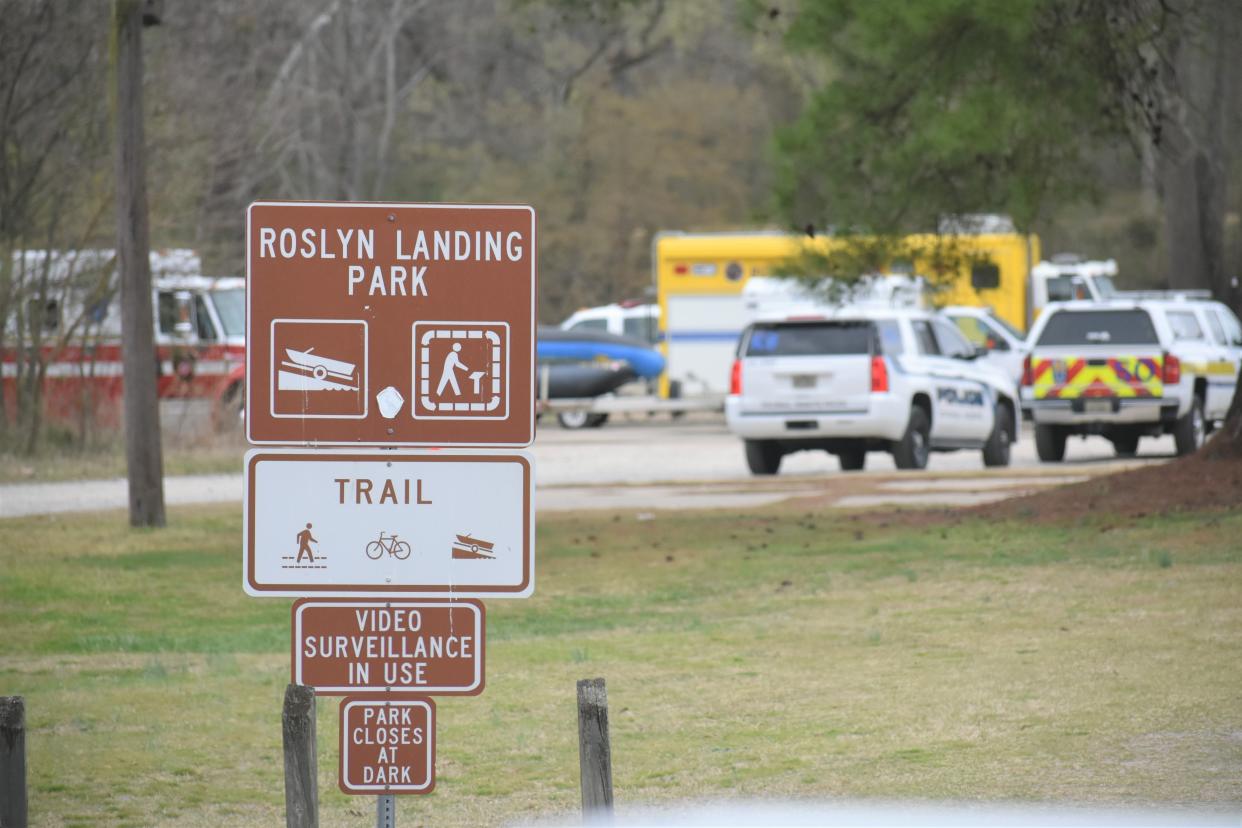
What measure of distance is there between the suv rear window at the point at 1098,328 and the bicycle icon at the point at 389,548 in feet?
64.0

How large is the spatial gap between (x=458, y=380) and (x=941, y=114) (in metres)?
9.34

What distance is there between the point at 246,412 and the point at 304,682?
76cm

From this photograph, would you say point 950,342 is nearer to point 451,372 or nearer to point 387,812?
point 451,372

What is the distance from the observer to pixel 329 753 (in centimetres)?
880

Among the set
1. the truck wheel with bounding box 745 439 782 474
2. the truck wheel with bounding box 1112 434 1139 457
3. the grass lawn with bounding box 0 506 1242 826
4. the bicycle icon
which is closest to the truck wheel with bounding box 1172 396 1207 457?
the truck wheel with bounding box 1112 434 1139 457

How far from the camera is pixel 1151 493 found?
15359 mm

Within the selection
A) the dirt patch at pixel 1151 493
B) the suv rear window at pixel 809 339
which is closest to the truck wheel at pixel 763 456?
the suv rear window at pixel 809 339

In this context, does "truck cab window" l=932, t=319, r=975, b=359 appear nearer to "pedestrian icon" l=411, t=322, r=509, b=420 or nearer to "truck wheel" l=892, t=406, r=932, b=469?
"truck wheel" l=892, t=406, r=932, b=469

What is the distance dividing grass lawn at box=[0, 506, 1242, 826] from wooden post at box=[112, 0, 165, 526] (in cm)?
97

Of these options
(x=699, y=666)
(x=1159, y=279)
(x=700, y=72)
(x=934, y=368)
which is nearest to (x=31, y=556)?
(x=699, y=666)

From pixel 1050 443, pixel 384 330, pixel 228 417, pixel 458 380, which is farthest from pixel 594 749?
pixel 228 417

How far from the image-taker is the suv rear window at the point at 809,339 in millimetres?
22844

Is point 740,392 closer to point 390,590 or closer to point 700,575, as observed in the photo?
point 700,575

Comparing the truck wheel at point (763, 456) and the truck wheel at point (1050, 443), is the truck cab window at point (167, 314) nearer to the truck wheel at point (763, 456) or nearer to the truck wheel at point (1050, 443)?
the truck wheel at point (763, 456)
